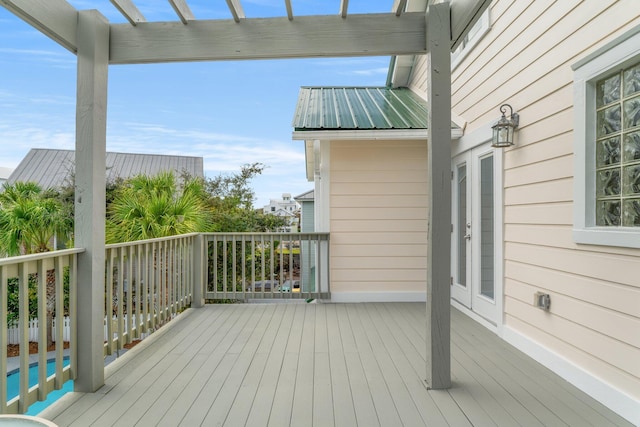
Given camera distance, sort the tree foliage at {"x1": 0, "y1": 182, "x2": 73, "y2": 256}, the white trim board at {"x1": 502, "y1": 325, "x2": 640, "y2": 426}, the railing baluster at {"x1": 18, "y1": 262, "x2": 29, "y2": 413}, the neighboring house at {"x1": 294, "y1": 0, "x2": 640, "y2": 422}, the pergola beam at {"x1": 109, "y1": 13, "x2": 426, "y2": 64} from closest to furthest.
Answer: the railing baluster at {"x1": 18, "y1": 262, "x2": 29, "y2": 413}
the white trim board at {"x1": 502, "y1": 325, "x2": 640, "y2": 426}
the neighboring house at {"x1": 294, "y1": 0, "x2": 640, "y2": 422}
the pergola beam at {"x1": 109, "y1": 13, "x2": 426, "y2": 64}
the tree foliage at {"x1": 0, "y1": 182, "x2": 73, "y2": 256}

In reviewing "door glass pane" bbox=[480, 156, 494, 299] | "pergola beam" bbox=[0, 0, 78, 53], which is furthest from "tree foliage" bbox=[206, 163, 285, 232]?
"pergola beam" bbox=[0, 0, 78, 53]

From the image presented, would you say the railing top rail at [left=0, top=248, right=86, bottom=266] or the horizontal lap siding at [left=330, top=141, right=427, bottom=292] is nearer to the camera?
the railing top rail at [left=0, top=248, right=86, bottom=266]

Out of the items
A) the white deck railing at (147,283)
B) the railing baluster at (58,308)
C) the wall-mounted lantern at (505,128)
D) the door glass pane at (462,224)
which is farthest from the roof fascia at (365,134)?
the railing baluster at (58,308)

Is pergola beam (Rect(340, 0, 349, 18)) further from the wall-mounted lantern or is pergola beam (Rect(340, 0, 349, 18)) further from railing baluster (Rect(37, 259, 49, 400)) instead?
railing baluster (Rect(37, 259, 49, 400))

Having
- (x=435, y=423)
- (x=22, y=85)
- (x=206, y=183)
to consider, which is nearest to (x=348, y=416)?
(x=435, y=423)

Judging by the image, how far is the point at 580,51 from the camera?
276 centimetres

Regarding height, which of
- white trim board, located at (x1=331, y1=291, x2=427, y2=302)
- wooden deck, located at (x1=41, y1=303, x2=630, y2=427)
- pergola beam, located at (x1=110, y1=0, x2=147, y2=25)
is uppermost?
pergola beam, located at (x1=110, y1=0, x2=147, y2=25)

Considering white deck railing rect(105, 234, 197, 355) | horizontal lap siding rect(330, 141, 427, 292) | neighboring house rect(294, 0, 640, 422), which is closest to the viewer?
neighboring house rect(294, 0, 640, 422)

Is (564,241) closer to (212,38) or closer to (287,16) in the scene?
(287,16)

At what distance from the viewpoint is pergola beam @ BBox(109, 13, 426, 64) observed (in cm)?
282

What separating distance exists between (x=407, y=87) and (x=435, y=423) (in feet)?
20.4

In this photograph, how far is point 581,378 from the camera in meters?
2.71

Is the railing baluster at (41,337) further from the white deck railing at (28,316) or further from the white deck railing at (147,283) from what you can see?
the white deck railing at (147,283)

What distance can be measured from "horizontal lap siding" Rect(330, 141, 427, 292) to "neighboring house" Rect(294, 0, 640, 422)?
0.05 ft
